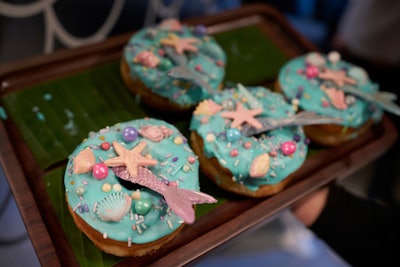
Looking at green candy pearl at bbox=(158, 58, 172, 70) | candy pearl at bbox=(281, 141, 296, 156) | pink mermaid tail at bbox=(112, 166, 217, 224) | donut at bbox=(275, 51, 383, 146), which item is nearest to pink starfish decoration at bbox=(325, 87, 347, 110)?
donut at bbox=(275, 51, 383, 146)

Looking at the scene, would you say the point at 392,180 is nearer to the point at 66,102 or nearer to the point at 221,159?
the point at 221,159

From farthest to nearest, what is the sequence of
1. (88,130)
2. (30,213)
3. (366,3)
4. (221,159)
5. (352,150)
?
(366,3) < (352,150) < (88,130) < (221,159) < (30,213)

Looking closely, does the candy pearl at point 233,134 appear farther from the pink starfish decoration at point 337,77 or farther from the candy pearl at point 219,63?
the pink starfish decoration at point 337,77

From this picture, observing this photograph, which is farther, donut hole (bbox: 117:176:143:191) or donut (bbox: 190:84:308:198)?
donut (bbox: 190:84:308:198)

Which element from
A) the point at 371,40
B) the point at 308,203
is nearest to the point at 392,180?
the point at 308,203

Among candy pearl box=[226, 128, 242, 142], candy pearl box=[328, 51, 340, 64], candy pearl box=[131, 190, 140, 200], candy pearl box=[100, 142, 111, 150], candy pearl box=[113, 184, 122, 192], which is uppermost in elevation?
candy pearl box=[328, 51, 340, 64]

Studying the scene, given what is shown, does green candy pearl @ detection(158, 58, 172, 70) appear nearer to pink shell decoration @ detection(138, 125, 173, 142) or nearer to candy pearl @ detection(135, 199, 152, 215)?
pink shell decoration @ detection(138, 125, 173, 142)

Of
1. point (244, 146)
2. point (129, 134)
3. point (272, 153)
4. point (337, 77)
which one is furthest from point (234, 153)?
point (337, 77)
